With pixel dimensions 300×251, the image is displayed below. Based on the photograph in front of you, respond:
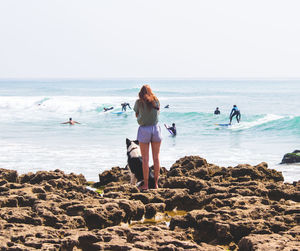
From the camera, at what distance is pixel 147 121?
7926mm

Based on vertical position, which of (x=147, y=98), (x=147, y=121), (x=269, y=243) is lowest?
(x=269, y=243)

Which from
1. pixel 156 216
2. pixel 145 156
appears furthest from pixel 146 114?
pixel 156 216

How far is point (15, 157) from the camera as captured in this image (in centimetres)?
1462

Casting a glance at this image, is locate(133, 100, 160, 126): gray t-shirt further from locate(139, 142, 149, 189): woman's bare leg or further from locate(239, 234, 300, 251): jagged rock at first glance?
locate(239, 234, 300, 251): jagged rock

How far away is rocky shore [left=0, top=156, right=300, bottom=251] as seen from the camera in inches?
192

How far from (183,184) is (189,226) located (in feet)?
7.87

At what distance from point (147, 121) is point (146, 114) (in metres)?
0.12

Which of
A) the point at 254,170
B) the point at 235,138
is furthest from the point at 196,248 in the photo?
the point at 235,138

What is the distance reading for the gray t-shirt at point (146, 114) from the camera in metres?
7.88

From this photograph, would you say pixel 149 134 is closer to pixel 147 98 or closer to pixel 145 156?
pixel 145 156

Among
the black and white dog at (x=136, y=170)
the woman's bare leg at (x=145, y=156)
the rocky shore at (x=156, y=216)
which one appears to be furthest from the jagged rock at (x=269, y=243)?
the black and white dog at (x=136, y=170)

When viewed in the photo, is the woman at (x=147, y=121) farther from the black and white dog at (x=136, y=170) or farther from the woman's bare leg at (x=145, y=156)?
the black and white dog at (x=136, y=170)

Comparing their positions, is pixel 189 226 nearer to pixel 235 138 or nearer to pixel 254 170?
pixel 254 170

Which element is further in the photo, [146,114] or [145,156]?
[145,156]
